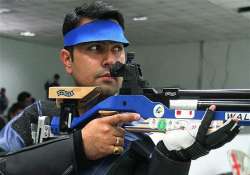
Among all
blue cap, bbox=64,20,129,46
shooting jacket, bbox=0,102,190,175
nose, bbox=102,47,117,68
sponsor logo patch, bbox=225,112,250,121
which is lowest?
shooting jacket, bbox=0,102,190,175

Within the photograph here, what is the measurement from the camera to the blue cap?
3.99 ft

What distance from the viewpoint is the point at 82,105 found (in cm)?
126

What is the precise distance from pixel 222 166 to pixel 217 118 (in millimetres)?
1587

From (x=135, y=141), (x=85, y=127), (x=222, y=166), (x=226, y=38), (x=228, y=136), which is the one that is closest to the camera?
(x=228, y=136)

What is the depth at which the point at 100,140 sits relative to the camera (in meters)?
1.10

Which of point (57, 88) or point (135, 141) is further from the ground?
point (57, 88)

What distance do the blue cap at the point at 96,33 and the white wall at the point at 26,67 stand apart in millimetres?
9427

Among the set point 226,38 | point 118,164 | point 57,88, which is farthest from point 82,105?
point 226,38

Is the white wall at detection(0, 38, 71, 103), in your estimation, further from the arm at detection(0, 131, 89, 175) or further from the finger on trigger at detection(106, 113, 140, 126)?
the finger on trigger at detection(106, 113, 140, 126)

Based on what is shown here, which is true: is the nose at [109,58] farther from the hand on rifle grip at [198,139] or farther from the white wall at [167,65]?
the white wall at [167,65]

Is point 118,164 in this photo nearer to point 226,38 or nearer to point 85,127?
point 85,127

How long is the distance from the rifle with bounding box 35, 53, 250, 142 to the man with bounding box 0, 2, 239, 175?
0.03 meters

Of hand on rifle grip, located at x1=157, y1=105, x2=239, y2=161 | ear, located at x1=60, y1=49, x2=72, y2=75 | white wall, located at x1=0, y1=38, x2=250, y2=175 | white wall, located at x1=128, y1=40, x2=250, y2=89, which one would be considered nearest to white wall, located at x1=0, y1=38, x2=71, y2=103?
white wall, located at x1=0, y1=38, x2=250, y2=175

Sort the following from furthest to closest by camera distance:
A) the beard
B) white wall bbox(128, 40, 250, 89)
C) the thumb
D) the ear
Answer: white wall bbox(128, 40, 250, 89) < the ear < the beard < the thumb
